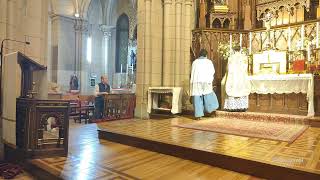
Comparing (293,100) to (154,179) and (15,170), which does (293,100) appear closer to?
(154,179)

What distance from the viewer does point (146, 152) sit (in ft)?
14.8

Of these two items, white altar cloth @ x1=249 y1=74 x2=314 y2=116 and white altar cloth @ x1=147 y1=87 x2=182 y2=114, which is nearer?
white altar cloth @ x1=249 y1=74 x2=314 y2=116

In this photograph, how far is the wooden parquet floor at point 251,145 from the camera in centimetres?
336

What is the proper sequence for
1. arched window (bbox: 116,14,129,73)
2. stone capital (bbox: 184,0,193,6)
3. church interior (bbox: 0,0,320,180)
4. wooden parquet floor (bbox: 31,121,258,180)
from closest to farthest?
wooden parquet floor (bbox: 31,121,258,180)
church interior (bbox: 0,0,320,180)
stone capital (bbox: 184,0,193,6)
arched window (bbox: 116,14,129,73)

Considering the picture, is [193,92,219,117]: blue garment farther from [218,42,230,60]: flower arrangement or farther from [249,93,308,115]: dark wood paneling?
[218,42,230,60]: flower arrangement

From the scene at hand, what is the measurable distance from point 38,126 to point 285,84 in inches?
226

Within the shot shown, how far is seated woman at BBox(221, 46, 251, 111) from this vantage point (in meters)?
7.53

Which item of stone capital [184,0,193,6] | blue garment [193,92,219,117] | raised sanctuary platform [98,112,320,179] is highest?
stone capital [184,0,193,6]

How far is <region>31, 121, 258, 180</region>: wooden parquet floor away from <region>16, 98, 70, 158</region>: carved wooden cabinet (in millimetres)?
174

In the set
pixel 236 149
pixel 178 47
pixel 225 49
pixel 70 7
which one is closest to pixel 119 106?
pixel 178 47

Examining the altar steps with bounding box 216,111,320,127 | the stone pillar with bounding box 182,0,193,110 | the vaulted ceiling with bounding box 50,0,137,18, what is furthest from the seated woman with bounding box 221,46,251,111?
the vaulted ceiling with bounding box 50,0,137,18

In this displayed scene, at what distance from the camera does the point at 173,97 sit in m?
7.77

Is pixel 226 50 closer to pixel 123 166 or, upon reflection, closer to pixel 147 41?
pixel 147 41

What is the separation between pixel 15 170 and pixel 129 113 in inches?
202
